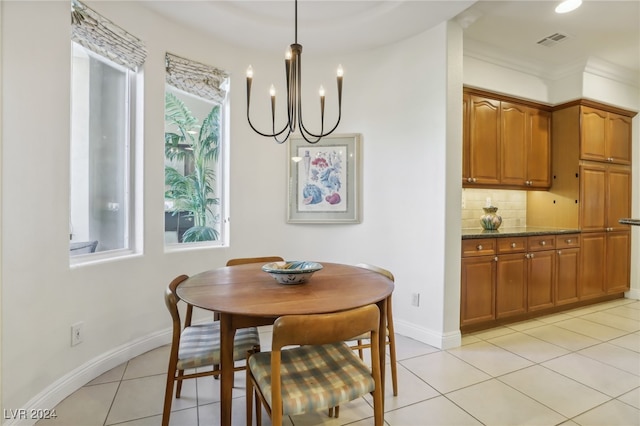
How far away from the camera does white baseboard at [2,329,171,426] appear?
174 centimetres

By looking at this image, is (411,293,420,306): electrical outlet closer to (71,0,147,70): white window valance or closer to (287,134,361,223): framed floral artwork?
(287,134,361,223): framed floral artwork

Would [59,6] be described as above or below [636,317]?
above

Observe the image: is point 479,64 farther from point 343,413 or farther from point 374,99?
point 343,413

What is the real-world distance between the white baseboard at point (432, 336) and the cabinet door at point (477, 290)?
21 cm

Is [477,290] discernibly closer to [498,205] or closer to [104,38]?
[498,205]

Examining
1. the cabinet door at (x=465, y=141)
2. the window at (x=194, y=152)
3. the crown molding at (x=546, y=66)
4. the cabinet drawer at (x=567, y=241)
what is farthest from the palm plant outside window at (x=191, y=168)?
the cabinet drawer at (x=567, y=241)

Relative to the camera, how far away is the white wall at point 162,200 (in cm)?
168

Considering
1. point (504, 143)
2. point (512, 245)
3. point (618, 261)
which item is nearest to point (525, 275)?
point (512, 245)

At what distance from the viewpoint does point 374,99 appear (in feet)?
10.3

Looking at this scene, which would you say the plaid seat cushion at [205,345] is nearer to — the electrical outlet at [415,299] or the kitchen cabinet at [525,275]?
the electrical outlet at [415,299]

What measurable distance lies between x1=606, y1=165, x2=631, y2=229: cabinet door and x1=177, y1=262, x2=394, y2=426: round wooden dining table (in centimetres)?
363

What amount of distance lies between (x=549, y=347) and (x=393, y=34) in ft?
9.63

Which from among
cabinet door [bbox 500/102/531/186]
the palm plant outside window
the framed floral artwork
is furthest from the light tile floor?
cabinet door [bbox 500/102/531/186]

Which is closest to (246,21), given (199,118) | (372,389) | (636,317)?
(199,118)
